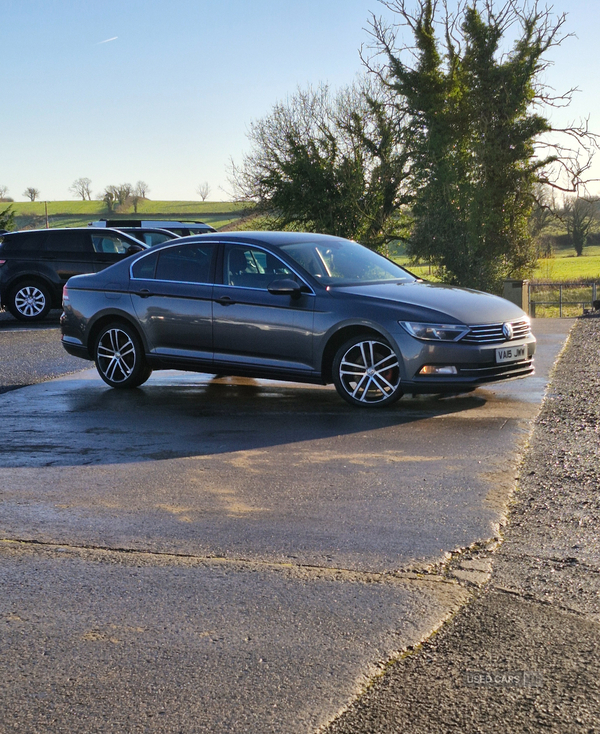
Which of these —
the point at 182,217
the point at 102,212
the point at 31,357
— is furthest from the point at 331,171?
the point at 102,212

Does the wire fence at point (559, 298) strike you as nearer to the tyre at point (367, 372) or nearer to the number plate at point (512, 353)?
the number plate at point (512, 353)

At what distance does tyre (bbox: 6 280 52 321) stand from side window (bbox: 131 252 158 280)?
9.56 m

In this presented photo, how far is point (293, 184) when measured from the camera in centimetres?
4206

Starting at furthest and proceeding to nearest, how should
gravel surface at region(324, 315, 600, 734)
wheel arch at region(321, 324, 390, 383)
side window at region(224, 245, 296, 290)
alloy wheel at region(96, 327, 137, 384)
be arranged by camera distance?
alloy wheel at region(96, 327, 137, 384), side window at region(224, 245, 296, 290), wheel arch at region(321, 324, 390, 383), gravel surface at region(324, 315, 600, 734)

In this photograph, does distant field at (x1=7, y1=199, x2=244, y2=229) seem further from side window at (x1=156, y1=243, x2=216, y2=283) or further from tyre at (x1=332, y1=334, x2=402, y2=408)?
tyre at (x1=332, y1=334, x2=402, y2=408)

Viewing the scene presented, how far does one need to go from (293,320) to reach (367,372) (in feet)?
2.94

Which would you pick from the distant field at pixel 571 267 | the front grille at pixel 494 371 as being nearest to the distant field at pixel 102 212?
the distant field at pixel 571 267

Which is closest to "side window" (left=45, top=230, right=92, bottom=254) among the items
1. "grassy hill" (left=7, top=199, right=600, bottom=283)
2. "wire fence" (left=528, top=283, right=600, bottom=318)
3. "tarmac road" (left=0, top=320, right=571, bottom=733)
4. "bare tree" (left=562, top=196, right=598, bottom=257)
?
"tarmac road" (left=0, top=320, right=571, bottom=733)

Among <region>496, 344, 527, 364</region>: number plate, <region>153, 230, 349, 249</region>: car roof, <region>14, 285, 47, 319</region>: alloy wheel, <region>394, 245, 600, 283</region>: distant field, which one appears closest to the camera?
<region>496, 344, 527, 364</region>: number plate

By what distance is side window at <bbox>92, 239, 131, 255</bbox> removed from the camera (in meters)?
19.2

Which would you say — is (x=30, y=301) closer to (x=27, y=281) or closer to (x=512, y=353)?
(x=27, y=281)

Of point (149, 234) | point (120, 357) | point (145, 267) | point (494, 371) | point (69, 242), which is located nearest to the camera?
point (494, 371)

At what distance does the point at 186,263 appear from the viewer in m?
9.84

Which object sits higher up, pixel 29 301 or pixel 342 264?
pixel 342 264
